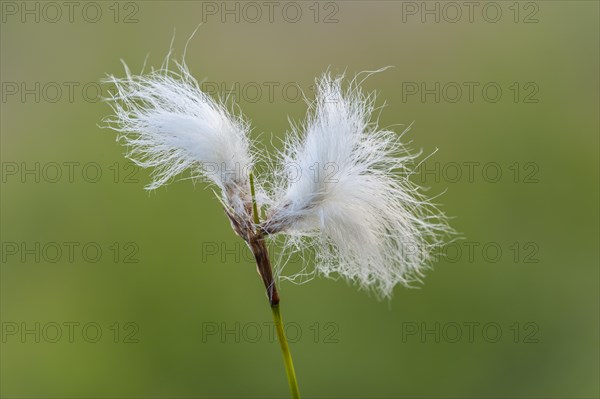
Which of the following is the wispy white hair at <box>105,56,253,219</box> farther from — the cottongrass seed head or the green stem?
the green stem

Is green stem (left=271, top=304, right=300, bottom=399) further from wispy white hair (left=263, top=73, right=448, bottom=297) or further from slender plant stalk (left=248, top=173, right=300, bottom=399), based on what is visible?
wispy white hair (left=263, top=73, right=448, bottom=297)

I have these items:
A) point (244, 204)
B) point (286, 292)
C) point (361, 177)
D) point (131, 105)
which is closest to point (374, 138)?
point (361, 177)

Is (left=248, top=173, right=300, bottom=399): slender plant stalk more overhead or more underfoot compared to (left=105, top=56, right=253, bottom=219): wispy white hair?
more underfoot

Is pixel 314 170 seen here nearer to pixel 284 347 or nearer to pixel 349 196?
pixel 349 196

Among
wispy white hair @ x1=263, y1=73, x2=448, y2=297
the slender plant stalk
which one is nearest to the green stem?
the slender plant stalk

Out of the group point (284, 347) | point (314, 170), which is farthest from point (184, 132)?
point (284, 347)

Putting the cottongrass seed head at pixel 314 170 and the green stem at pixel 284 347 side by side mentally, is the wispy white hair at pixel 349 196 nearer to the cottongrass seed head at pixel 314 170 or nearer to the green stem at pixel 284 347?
the cottongrass seed head at pixel 314 170

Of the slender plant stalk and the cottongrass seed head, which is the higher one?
the cottongrass seed head
